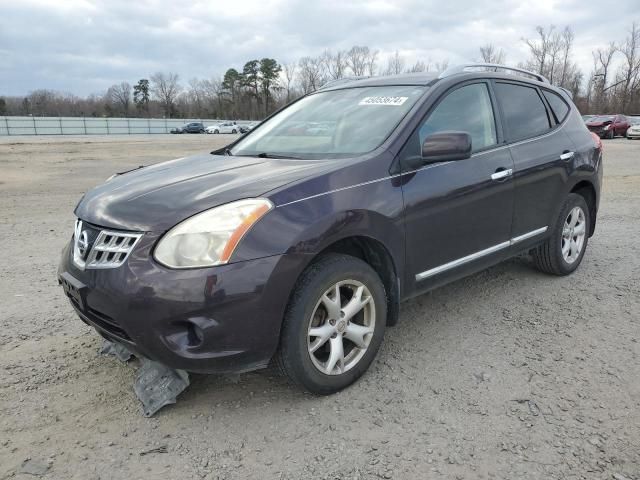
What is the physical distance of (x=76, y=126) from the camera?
58.2 meters

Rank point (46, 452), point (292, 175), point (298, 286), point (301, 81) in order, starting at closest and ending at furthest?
point (46, 452) < point (298, 286) < point (292, 175) < point (301, 81)

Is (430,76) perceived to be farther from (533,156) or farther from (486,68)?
(533,156)

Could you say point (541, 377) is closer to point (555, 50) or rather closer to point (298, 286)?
point (298, 286)

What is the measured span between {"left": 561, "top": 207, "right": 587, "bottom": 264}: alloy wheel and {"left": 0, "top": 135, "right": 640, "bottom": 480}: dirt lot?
1.57ft

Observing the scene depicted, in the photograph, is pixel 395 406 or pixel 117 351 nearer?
pixel 395 406

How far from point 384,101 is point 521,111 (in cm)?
135

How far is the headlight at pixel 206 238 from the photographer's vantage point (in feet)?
7.82

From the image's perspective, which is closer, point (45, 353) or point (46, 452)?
point (46, 452)

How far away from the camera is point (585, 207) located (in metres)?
4.81

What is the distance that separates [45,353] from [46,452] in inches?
42.7

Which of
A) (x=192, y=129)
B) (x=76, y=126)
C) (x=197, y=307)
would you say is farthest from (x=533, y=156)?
(x=76, y=126)

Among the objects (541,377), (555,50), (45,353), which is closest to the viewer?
(541,377)

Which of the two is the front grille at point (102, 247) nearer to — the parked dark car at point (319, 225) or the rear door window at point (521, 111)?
the parked dark car at point (319, 225)

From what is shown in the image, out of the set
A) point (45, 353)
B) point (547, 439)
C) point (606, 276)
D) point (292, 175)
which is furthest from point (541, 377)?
point (45, 353)
